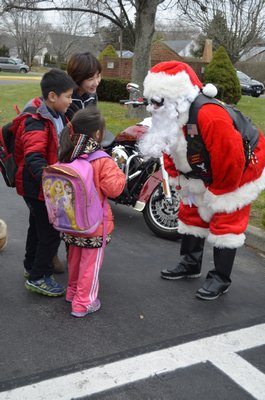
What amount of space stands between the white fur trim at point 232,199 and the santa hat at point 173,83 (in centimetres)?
69

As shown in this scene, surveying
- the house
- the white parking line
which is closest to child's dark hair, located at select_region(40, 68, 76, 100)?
the white parking line

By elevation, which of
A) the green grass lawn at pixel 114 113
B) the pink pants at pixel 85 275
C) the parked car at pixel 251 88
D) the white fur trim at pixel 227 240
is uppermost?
the white fur trim at pixel 227 240

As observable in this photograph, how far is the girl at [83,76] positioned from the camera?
11.9ft

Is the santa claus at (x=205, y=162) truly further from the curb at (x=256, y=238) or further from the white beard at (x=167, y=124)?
the curb at (x=256, y=238)

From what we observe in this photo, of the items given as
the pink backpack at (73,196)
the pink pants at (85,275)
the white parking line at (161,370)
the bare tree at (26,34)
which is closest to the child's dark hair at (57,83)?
the pink backpack at (73,196)

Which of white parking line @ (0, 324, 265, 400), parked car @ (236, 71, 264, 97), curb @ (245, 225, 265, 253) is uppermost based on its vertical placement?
white parking line @ (0, 324, 265, 400)

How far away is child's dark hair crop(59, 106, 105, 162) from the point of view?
9.70 ft

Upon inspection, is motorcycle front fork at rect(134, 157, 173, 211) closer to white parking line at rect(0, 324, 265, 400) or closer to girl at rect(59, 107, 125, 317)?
girl at rect(59, 107, 125, 317)

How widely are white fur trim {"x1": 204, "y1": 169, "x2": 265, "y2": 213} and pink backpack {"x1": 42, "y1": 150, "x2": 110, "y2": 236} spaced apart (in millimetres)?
807

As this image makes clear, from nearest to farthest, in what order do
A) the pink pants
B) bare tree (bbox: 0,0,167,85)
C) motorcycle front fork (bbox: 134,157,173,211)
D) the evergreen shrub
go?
the pink pants < motorcycle front fork (bbox: 134,157,173,211) < bare tree (bbox: 0,0,167,85) < the evergreen shrub

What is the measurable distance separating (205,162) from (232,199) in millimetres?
321

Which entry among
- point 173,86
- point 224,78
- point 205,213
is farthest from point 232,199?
point 224,78

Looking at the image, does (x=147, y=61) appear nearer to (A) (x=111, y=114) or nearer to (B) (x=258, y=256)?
(A) (x=111, y=114)

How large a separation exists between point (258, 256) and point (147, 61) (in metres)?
8.49
